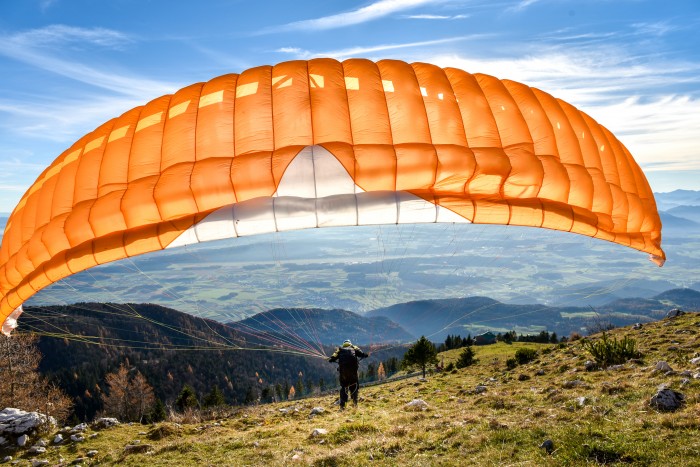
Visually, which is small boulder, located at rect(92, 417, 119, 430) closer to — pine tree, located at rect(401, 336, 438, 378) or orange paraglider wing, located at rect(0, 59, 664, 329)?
orange paraglider wing, located at rect(0, 59, 664, 329)

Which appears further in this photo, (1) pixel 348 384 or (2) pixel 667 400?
(1) pixel 348 384

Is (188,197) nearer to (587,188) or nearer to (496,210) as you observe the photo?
(496,210)

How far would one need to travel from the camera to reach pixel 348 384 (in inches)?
491

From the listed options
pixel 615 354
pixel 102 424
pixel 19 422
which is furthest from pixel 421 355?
pixel 19 422

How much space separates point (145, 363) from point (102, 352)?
12.0 metres

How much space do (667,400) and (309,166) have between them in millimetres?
7110

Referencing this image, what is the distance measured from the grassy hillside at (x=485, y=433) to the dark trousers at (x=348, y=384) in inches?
23.0

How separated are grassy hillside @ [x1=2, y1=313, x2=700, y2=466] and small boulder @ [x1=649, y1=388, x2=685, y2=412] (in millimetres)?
117

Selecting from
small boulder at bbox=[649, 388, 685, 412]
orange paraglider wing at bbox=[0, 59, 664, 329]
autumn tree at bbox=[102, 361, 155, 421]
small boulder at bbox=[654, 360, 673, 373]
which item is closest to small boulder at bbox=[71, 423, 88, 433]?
orange paraglider wing at bbox=[0, 59, 664, 329]

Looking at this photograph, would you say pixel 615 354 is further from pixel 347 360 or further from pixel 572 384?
pixel 347 360

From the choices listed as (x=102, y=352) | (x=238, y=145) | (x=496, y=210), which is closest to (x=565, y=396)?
(x=496, y=210)

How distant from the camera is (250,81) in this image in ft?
26.6

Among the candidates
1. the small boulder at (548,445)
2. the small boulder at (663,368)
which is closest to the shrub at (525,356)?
the small boulder at (663,368)

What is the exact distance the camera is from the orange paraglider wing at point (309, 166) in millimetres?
7582
